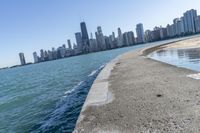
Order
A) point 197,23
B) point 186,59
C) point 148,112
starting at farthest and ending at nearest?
1. point 197,23
2. point 186,59
3. point 148,112

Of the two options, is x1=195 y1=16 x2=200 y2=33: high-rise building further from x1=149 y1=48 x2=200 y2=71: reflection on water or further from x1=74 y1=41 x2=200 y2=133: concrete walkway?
x1=74 y1=41 x2=200 y2=133: concrete walkway

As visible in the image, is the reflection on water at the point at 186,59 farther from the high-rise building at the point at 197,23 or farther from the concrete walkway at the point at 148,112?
the high-rise building at the point at 197,23

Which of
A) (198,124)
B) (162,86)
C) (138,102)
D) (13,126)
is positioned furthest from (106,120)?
(13,126)

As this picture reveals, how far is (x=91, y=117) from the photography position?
7664mm

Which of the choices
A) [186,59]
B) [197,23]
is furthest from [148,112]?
[197,23]

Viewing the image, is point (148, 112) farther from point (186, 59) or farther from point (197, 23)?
point (197, 23)

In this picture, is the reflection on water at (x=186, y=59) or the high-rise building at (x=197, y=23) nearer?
the reflection on water at (x=186, y=59)

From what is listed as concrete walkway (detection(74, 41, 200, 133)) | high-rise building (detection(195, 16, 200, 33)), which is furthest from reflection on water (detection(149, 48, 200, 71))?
high-rise building (detection(195, 16, 200, 33))

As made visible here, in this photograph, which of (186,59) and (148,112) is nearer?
(148,112)

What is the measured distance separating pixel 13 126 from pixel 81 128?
21.1 ft

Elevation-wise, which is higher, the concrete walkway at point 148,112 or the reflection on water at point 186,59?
the concrete walkway at point 148,112

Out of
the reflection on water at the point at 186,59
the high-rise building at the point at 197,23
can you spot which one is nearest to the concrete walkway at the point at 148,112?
the reflection on water at the point at 186,59

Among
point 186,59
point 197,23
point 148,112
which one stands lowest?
point 186,59

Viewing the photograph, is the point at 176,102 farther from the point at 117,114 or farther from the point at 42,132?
the point at 42,132
